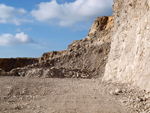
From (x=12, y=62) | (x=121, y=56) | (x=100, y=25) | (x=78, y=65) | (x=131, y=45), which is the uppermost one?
(x=100, y=25)

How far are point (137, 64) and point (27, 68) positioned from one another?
13.5m

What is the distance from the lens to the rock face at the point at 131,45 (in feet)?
23.0

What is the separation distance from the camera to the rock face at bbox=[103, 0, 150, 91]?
23.0 ft

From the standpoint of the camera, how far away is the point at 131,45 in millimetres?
9062

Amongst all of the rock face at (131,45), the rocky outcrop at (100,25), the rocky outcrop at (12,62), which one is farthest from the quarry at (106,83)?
the rocky outcrop at (12,62)

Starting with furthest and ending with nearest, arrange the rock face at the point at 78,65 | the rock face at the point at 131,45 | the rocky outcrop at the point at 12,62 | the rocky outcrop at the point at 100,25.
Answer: the rocky outcrop at the point at 12,62 → the rocky outcrop at the point at 100,25 → the rock face at the point at 78,65 → the rock face at the point at 131,45

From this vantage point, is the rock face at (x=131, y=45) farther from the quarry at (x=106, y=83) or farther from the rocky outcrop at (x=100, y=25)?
the rocky outcrop at (x=100, y=25)

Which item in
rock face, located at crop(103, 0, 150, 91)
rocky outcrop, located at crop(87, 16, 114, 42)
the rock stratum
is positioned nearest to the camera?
rock face, located at crop(103, 0, 150, 91)

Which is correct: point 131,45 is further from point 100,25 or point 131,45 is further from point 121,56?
point 100,25

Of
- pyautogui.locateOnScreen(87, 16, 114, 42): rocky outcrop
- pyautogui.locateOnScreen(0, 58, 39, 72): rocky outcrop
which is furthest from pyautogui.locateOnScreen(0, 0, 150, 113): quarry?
pyautogui.locateOnScreen(0, 58, 39, 72): rocky outcrop

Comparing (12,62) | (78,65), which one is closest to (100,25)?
(78,65)

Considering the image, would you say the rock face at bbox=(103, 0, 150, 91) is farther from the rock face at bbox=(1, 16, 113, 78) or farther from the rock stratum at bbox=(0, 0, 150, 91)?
the rock face at bbox=(1, 16, 113, 78)

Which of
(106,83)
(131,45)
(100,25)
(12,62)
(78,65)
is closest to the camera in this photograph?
(131,45)

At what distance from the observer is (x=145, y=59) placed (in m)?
6.88
